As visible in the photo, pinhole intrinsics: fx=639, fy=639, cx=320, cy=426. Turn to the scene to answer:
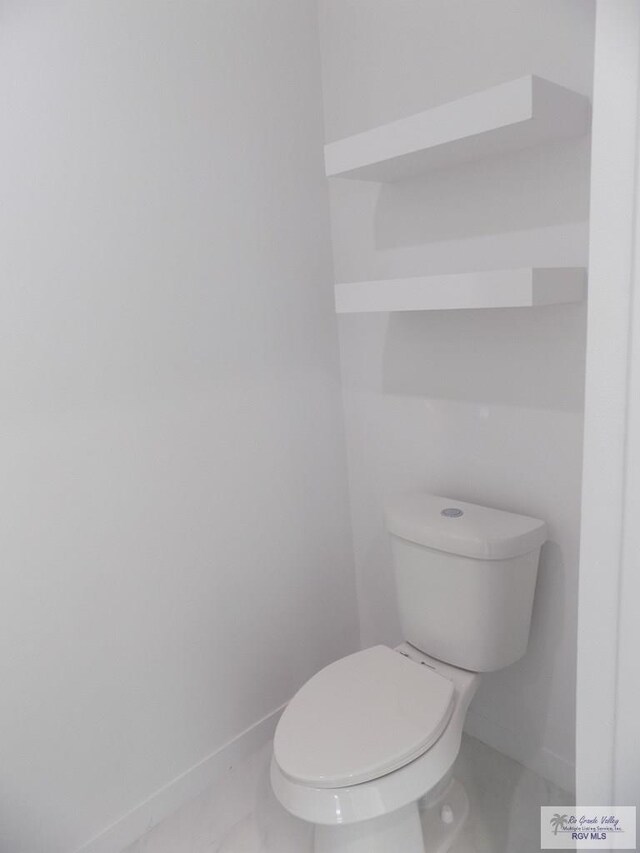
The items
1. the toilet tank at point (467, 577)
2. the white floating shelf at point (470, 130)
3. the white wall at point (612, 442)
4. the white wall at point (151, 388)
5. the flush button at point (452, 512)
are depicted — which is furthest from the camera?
the flush button at point (452, 512)

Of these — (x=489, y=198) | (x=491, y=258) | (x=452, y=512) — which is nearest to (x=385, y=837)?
(x=452, y=512)

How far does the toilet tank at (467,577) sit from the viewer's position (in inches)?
58.9

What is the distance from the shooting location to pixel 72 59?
4.50ft

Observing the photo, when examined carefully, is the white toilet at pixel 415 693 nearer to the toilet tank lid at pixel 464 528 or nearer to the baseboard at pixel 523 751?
the toilet tank lid at pixel 464 528

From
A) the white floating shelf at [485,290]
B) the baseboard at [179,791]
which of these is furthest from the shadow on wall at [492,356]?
the baseboard at [179,791]

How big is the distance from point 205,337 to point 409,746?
1071 mm

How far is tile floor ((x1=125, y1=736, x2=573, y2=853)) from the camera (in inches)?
62.5

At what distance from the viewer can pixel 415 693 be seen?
4.77ft

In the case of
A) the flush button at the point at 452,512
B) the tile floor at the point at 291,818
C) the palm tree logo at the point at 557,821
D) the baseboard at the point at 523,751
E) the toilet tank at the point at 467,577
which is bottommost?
the tile floor at the point at 291,818

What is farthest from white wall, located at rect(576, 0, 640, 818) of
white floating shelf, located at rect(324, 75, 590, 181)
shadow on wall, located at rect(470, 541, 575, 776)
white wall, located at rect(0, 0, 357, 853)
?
white wall, located at rect(0, 0, 357, 853)

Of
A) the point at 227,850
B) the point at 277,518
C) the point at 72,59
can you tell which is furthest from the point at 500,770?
the point at 72,59

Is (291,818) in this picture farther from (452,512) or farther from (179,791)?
(452,512)

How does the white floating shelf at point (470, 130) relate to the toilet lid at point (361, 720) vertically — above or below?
above

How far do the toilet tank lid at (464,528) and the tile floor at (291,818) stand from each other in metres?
0.70
